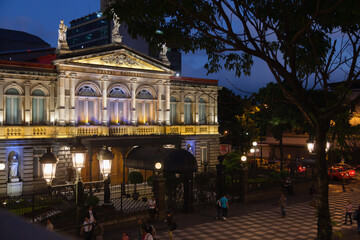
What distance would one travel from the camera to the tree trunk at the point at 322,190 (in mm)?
9648

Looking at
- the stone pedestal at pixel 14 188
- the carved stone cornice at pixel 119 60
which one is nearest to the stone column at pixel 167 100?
the carved stone cornice at pixel 119 60

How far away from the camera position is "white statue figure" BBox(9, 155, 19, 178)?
92.6ft

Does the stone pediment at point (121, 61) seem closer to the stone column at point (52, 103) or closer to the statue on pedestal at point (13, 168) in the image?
the stone column at point (52, 103)

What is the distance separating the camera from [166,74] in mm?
36906

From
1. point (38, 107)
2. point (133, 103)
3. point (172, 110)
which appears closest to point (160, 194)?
point (38, 107)

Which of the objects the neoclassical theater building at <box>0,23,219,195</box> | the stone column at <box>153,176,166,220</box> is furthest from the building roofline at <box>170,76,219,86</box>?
the stone column at <box>153,176,166,220</box>

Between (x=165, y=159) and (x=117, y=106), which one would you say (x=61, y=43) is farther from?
(x=165, y=159)

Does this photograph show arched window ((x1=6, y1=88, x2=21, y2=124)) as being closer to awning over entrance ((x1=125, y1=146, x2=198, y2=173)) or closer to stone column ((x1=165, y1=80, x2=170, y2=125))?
awning over entrance ((x1=125, y1=146, x2=198, y2=173))

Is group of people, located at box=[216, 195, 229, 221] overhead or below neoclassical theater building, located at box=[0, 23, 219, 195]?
below

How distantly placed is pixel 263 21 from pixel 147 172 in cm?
2624

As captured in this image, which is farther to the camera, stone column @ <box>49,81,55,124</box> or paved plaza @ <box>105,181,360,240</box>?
stone column @ <box>49,81,55,124</box>

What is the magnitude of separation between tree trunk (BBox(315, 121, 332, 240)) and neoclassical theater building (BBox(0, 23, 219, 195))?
21159mm

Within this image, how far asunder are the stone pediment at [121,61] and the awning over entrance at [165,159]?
861 centimetres

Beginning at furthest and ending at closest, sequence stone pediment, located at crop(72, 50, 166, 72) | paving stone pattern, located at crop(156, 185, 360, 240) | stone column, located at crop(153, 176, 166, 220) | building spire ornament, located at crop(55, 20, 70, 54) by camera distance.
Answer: stone pediment, located at crop(72, 50, 166, 72) → building spire ornament, located at crop(55, 20, 70, 54) → stone column, located at crop(153, 176, 166, 220) → paving stone pattern, located at crop(156, 185, 360, 240)
